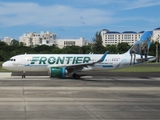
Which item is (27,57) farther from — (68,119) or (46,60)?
(68,119)

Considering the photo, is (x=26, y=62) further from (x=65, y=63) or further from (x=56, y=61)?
(x=65, y=63)

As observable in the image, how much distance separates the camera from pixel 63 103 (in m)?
16.3

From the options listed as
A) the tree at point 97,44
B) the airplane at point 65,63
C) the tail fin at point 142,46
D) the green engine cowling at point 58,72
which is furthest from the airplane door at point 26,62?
the tree at point 97,44

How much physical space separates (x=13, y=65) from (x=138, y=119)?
88.1 ft

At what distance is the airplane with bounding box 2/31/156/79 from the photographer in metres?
36.2

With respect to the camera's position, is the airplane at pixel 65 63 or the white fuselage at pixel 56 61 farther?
the white fuselage at pixel 56 61

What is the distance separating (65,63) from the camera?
38.0 metres

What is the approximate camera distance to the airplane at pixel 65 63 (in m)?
36.2

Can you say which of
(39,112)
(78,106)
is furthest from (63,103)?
(39,112)

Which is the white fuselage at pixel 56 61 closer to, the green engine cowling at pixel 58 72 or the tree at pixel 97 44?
the green engine cowling at pixel 58 72

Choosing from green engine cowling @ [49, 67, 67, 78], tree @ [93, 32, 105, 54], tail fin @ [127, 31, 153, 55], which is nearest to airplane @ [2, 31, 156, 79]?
green engine cowling @ [49, 67, 67, 78]

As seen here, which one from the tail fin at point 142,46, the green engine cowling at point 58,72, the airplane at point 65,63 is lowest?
the green engine cowling at point 58,72

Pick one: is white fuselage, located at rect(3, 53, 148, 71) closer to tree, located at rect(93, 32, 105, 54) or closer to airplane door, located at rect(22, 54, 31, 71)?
airplane door, located at rect(22, 54, 31, 71)

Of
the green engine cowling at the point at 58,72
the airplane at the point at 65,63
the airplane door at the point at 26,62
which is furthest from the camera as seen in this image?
the airplane door at the point at 26,62
